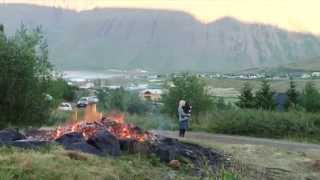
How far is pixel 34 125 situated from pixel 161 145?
7206 millimetres

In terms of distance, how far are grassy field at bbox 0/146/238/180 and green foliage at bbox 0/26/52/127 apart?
6882 millimetres

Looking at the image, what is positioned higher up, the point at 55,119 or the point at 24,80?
the point at 24,80

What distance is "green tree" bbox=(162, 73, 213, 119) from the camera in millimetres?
41938

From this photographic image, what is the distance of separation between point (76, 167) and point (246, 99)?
Answer: 30253 mm

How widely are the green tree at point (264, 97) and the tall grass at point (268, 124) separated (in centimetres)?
954

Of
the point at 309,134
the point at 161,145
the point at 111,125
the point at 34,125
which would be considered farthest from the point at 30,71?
the point at 309,134

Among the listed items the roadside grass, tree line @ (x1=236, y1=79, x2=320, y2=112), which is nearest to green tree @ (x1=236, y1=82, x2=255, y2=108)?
tree line @ (x1=236, y1=79, x2=320, y2=112)

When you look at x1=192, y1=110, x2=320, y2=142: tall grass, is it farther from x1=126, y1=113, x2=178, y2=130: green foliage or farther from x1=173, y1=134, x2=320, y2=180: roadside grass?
x1=173, y1=134, x2=320, y2=180: roadside grass

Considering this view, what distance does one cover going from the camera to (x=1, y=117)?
2262 cm

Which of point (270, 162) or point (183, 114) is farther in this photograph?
point (183, 114)

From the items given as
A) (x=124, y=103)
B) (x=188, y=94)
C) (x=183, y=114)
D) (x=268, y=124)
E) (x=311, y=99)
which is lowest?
(x=124, y=103)

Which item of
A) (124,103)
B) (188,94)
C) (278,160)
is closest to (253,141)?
(278,160)

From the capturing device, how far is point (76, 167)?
1365cm

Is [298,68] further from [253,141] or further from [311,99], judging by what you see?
[253,141]
